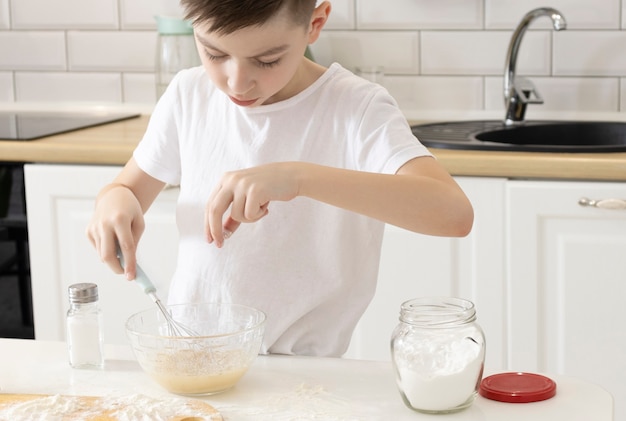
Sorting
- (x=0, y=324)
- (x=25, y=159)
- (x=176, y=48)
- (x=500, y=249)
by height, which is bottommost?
(x=0, y=324)

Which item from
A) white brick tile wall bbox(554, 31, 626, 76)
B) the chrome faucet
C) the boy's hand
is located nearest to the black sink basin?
the chrome faucet

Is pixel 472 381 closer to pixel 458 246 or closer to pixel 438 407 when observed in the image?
pixel 438 407

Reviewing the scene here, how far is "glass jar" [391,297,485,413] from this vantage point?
966 millimetres

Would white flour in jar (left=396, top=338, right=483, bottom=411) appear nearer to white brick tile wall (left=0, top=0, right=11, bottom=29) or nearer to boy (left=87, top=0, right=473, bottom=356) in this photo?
boy (left=87, top=0, right=473, bottom=356)

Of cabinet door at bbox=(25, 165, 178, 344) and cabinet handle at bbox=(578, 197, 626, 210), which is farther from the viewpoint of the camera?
cabinet door at bbox=(25, 165, 178, 344)

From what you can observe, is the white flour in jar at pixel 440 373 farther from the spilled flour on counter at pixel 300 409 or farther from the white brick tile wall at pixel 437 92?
the white brick tile wall at pixel 437 92

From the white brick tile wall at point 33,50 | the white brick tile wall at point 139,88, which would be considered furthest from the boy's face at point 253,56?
the white brick tile wall at point 33,50

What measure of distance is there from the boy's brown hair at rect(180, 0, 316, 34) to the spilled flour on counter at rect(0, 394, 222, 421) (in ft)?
1.38

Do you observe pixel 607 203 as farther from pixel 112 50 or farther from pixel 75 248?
pixel 112 50

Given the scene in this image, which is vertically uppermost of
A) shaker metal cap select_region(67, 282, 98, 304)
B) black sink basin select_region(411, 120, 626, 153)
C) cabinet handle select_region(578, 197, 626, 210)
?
black sink basin select_region(411, 120, 626, 153)

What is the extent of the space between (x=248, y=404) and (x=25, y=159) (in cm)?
137

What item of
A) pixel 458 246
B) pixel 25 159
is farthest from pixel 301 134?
pixel 25 159

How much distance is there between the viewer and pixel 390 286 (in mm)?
2084

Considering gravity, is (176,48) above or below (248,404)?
above
